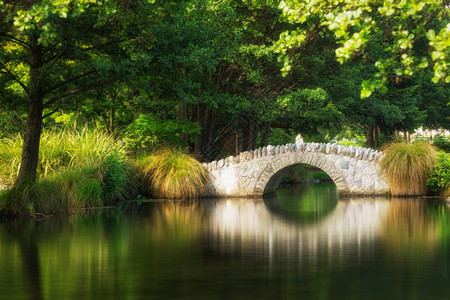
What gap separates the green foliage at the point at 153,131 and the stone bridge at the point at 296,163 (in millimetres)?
1612

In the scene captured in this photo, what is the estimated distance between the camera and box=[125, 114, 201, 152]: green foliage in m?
24.1

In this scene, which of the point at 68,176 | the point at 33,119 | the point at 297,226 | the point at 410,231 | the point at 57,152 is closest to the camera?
the point at 410,231

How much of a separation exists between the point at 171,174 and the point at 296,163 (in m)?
4.15

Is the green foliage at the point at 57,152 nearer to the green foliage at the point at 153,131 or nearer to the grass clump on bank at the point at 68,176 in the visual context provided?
the grass clump on bank at the point at 68,176

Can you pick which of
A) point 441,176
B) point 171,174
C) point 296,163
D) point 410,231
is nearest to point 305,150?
point 296,163

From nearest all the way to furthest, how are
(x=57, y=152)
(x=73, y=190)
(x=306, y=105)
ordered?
(x=73, y=190), (x=57, y=152), (x=306, y=105)

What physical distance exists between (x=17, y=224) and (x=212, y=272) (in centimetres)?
704

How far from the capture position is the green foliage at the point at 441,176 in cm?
2262

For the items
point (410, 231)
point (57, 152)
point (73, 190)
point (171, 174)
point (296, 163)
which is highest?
point (57, 152)

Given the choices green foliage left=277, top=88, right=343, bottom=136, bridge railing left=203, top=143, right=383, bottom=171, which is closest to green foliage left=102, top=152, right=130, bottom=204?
bridge railing left=203, top=143, right=383, bottom=171

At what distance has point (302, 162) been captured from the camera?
2403 cm

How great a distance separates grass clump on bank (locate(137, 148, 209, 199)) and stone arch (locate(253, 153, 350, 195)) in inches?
84.5

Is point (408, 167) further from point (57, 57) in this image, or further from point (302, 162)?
point (57, 57)

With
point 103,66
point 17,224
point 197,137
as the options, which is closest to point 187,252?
point 17,224
